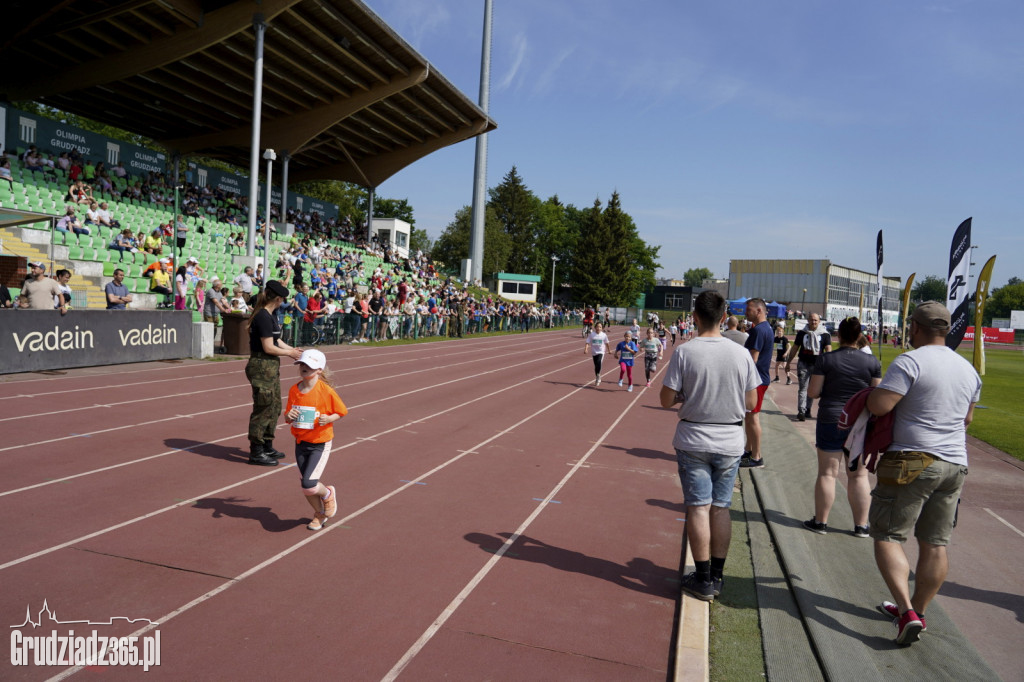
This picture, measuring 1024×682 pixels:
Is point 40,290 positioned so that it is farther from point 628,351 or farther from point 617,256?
point 617,256

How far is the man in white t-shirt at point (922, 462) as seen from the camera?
400cm

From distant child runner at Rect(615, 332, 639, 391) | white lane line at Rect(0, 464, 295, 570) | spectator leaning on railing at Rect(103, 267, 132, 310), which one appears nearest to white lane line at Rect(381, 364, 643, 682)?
white lane line at Rect(0, 464, 295, 570)

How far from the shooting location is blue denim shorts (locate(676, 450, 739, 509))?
4.43 meters

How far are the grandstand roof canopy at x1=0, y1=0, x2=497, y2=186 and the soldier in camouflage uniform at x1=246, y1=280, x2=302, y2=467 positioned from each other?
19867 mm

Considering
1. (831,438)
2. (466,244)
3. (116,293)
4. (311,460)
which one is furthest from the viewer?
(466,244)

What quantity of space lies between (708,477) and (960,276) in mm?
11043

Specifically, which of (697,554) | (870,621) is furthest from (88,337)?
(870,621)

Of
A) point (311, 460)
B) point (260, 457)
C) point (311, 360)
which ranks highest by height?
point (311, 360)

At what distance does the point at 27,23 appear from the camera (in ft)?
81.0

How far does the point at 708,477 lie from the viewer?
4.43 metres

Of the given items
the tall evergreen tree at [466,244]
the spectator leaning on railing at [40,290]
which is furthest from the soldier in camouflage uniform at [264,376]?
the tall evergreen tree at [466,244]

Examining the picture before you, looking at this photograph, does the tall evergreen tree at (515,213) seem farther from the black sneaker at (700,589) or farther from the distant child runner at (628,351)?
the black sneaker at (700,589)

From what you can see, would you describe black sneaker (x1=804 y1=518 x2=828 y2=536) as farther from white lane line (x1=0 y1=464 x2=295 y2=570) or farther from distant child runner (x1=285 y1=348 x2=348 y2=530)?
white lane line (x1=0 y1=464 x2=295 y2=570)

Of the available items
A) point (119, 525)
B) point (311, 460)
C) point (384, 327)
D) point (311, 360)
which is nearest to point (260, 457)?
point (119, 525)
